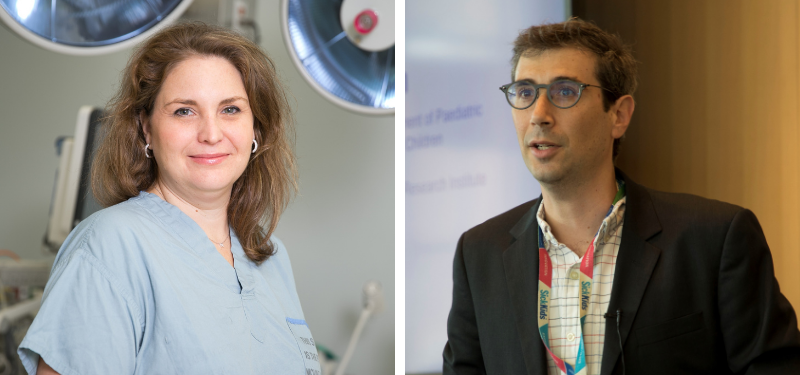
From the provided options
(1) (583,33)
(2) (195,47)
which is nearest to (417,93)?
(1) (583,33)

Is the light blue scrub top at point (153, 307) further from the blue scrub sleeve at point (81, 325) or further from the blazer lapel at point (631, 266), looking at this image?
the blazer lapel at point (631, 266)

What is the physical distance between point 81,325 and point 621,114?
120cm

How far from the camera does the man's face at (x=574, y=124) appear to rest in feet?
4.49

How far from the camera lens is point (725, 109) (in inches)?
50.4

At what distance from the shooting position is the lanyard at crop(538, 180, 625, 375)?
131cm

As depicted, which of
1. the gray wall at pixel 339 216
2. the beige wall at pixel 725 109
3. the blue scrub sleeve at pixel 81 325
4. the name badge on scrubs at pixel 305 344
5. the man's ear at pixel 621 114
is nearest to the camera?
the blue scrub sleeve at pixel 81 325

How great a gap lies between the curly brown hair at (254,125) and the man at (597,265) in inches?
22.2

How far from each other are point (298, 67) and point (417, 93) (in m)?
0.44

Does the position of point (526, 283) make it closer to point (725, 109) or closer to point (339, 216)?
point (725, 109)

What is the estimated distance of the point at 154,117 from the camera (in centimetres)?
142

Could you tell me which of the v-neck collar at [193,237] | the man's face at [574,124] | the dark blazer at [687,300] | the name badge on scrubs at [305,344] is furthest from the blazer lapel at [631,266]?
the v-neck collar at [193,237]

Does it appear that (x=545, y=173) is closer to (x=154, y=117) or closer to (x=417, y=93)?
(x=417, y=93)

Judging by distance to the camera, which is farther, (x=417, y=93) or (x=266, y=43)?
(x=266, y=43)

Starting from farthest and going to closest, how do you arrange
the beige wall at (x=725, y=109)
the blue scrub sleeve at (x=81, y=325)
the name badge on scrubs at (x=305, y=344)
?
the name badge on scrubs at (x=305, y=344) → the beige wall at (x=725, y=109) → the blue scrub sleeve at (x=81, y=325)
